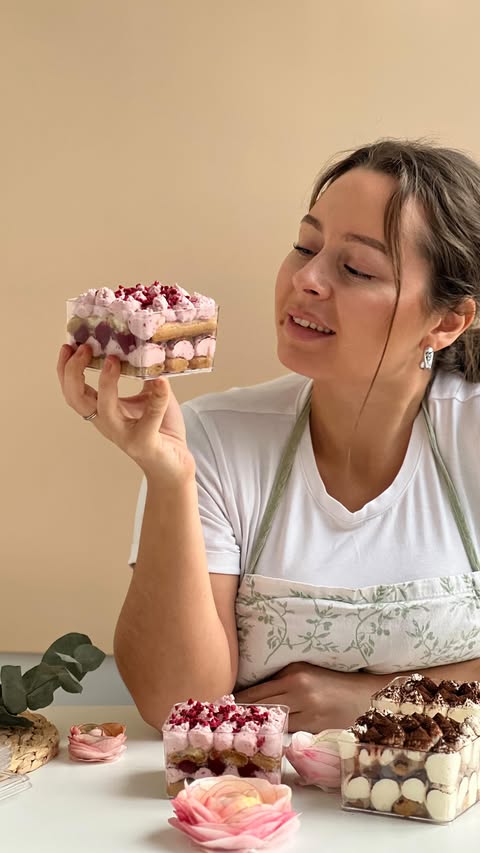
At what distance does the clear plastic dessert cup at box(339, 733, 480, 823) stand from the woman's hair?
0.69m

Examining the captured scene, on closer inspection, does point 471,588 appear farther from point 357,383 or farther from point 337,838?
point 337,838

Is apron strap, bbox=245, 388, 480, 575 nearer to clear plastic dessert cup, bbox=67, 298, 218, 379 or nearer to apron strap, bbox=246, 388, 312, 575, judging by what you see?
apron strap, bbox=246, 388, 312, 575

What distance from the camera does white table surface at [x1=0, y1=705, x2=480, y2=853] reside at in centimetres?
116

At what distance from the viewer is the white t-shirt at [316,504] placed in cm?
170

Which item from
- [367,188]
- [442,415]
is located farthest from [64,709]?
[367,188]

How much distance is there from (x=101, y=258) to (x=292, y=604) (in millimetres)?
802

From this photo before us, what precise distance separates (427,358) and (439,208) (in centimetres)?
24

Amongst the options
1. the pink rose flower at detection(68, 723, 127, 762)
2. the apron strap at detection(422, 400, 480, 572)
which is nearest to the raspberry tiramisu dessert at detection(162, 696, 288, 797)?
the pink rose flower at detection(68, 723, 127, 762)

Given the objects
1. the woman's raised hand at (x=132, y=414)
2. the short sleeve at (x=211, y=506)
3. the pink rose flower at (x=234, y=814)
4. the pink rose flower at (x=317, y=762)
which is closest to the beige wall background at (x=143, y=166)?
the short sleeve at (x=211, y=506)

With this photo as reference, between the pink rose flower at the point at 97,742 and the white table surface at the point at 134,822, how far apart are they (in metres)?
0.01

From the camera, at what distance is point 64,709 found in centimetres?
169

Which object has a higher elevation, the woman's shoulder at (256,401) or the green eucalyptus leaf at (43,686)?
the woman's shoulder at (256,401)

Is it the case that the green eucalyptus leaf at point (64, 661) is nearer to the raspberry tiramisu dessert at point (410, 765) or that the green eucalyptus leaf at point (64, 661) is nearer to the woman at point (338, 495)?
the woman at point (338, 495)

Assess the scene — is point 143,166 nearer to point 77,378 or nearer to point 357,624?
point 77,378
